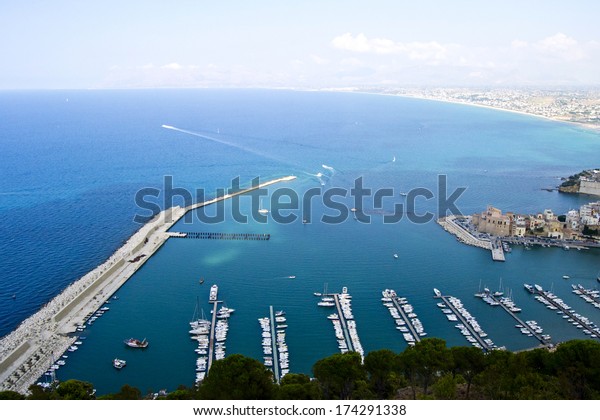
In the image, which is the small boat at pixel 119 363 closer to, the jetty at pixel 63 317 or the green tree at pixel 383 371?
the jetty at pixel 63 317

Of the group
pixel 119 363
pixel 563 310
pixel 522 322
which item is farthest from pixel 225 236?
pixel 563 310

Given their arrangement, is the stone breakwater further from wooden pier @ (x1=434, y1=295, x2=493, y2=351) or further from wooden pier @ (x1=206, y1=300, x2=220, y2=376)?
wooden pier @ (x1=206, y1=300, x2=220, y2=376)

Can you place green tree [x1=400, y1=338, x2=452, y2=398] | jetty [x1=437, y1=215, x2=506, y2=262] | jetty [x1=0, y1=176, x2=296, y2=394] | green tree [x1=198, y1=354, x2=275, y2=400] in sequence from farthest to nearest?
jetty [x1=437, y1=215, x2=506, y2=262] → jetty [x1=0, y1=176, x2=296, y2=394] → green tree [x1=400, y1=338, x2=452, y2=398] → green tree [x1=198, y1=354, x2=275, y2=400]

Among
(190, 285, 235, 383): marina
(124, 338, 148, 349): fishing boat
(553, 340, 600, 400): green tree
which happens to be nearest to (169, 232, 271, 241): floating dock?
(190, 285, 235, 383): marina

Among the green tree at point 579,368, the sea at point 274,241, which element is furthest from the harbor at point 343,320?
the green tree at point 579,368

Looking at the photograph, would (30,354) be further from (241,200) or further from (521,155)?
(521,155)

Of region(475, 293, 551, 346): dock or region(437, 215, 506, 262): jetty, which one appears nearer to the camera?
region(475, 293, 551, 346): dock
